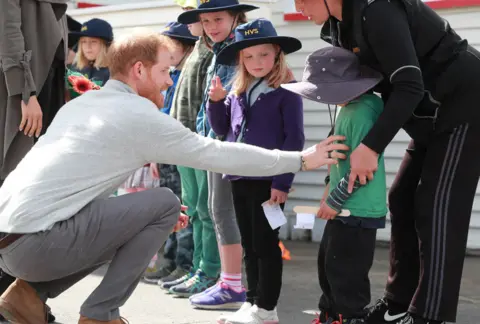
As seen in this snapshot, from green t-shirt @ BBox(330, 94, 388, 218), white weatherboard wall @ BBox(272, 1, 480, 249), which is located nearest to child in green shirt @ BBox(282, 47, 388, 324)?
green t-shirt @ BBox(330, 94, 388, 218)

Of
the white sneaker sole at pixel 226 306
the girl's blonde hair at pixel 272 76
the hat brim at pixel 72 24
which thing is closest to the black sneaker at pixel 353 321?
the white sneaker sole at pixel 226 306

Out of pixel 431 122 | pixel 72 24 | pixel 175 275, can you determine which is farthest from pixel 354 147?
pixel 72 24

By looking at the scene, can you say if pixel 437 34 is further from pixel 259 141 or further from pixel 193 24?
pixel 193 24

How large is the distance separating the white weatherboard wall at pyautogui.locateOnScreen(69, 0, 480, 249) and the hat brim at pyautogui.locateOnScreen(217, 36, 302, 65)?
8.04ft

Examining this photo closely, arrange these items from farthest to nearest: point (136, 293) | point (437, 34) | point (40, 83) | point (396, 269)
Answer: point (136, 293)
point (40, 83)
point (396, 269)
point (437, 34)

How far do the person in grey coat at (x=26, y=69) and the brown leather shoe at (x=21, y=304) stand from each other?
0.42 meters

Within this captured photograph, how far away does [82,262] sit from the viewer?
4027 millimetres

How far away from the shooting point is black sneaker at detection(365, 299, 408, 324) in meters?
4.33

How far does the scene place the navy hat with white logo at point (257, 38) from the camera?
194 inches

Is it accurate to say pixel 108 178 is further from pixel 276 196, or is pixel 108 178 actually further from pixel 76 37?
pixel 76 37

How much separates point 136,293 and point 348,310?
78.8 inches

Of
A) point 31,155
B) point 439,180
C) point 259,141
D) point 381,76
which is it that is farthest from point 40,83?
point 439,180

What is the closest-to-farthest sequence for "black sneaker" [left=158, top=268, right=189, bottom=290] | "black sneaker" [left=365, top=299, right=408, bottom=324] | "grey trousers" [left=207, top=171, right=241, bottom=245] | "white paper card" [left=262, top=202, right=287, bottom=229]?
"black sneaker" [left=365, top=299, right=408, bottom=324], "white paper card" [left=262, top=202, right=287, bottom=229], "grey trousers" [left=207, top=171, right=241, bottom=245], "black sneaker" [left=158, top=268, right=189, bottom=290]

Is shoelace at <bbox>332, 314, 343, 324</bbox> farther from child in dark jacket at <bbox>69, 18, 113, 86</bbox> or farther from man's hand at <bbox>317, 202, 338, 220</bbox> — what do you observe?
child in dark jacket at <bbox>69, 18, 113, 86</bbox>
